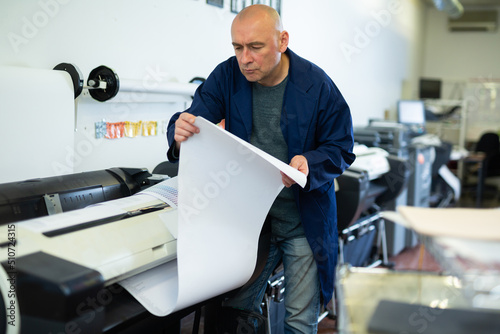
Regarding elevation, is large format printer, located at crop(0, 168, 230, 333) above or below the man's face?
below

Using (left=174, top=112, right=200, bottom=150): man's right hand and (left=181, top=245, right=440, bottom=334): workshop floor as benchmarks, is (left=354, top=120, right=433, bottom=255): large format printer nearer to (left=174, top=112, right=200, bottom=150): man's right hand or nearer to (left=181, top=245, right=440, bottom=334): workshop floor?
(left=181, top=245, right=440, bottom=334): workshop floor

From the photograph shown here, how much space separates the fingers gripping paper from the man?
22cm

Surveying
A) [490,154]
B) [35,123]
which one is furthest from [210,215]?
[490,154]

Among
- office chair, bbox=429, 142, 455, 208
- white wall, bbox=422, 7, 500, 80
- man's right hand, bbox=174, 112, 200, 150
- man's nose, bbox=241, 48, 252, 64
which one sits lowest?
office chair, bbox=429, 142, 455, 208

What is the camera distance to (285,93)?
1622mm

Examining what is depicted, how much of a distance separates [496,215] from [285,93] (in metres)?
0.91

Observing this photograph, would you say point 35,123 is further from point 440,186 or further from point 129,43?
point 440,186

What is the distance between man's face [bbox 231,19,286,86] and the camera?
58.6 inches

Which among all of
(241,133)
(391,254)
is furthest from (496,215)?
(391,254)

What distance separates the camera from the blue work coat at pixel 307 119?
5.25 ft

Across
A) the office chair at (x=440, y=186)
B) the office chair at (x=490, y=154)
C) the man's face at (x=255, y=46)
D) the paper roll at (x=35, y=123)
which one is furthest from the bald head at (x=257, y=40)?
the office chair at (x=490, y=154)

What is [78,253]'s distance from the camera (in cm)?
111

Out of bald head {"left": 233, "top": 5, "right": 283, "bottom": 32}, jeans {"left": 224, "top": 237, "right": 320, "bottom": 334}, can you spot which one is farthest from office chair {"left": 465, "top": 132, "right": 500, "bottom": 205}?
bald head {"left": 233, "top": 5, "right": 283, "bottom": 32}

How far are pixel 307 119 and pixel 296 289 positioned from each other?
1.95ft
